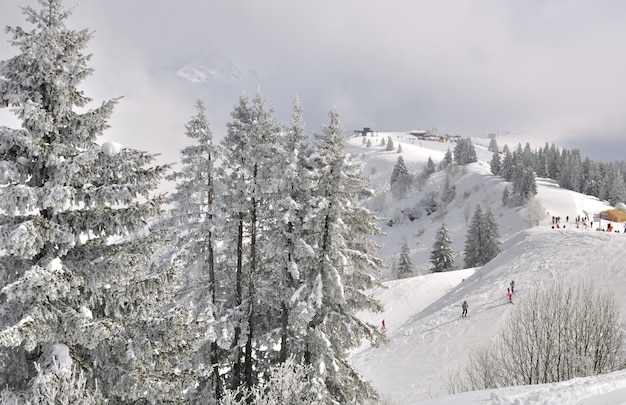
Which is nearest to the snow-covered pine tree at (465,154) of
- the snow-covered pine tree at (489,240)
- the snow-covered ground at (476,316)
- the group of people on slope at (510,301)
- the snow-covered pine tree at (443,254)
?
the snow-covered pine tree at (489,240)

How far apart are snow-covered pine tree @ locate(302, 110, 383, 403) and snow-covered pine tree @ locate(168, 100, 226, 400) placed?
3839 mm

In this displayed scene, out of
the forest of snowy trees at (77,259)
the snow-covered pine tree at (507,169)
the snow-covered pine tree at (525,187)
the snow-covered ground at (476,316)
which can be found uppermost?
the snow-covered pine tree at (507,169)

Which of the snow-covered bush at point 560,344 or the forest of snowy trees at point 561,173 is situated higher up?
the forest of snowy trees at point 561,173

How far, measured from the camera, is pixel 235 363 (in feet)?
54.9

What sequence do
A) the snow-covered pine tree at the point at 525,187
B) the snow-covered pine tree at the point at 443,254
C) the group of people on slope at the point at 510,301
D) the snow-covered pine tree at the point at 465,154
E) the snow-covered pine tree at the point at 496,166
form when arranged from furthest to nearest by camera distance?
the snow-covered pine tree at the point at 465,154 < the snow-covered pine tree at the point at 496,166 < the snow-covered pine tree at the point at 525,187 < the snow-covered pine tree at the point at 443,254 < the group of people on slope at the point at 510,301

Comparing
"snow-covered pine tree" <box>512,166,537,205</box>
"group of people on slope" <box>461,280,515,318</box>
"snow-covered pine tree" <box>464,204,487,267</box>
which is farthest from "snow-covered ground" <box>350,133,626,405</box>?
"snow-covered pine tree" <box>512,166,537,205</box>

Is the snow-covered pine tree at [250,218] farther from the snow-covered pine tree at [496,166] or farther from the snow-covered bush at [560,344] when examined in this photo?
the snow-covered pine tree at [496,166]

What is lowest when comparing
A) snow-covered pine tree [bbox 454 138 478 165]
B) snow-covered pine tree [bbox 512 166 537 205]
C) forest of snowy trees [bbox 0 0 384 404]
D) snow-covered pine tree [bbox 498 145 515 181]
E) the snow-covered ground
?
the snow-covered ground

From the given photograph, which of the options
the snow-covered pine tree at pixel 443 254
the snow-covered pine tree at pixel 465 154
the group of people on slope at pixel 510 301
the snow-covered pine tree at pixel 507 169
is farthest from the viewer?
the snow-covered pine tree at pixel 465 154

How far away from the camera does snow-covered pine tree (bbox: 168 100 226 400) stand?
14992 mm

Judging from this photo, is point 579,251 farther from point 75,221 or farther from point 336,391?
point 75,221

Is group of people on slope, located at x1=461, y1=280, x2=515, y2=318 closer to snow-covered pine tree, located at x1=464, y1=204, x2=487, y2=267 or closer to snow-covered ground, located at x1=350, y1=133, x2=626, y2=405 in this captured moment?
snow-covered ground, located at x1=350, y1=133, x2=626, y2=405

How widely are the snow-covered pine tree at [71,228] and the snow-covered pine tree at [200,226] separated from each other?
5.81 m

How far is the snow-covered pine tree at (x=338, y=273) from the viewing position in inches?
613
